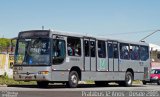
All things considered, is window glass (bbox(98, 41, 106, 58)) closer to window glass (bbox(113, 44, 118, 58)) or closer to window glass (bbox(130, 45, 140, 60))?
window glass (bbox(113, 44, 118, 58))

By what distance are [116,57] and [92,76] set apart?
120 inches

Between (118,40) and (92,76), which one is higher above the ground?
(118,40)

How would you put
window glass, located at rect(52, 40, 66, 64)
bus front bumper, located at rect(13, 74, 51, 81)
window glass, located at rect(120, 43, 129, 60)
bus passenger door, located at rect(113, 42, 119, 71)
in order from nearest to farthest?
bus front bumper, located at rect(13, 74, 51, 81)
window glass, located at rect(52, 40, 66, 64)
bus passenger door, located at rect(113, 42, 119, 71)
window glass, located at rect(120, 43, 129, 60)

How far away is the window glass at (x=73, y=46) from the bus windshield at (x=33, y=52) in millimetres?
1617

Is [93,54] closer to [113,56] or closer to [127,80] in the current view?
[113,56]

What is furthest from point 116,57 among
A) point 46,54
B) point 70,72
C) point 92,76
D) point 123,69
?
point 46,54

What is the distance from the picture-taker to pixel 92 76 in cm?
2603

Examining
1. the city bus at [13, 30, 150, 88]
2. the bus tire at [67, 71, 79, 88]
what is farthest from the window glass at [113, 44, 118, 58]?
the bus tire at [67, 71, 79, 88]

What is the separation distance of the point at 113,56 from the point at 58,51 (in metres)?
5.78

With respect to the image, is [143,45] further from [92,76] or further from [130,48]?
[92,76]

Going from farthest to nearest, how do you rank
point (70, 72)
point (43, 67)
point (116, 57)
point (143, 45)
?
point (143, 45), point (116, 57), point (70, 72), point (43, 67)

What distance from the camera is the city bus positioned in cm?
2286

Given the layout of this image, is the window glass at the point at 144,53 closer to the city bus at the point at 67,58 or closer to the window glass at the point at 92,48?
the city bus at the point at 67,58

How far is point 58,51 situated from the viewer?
23.3m
